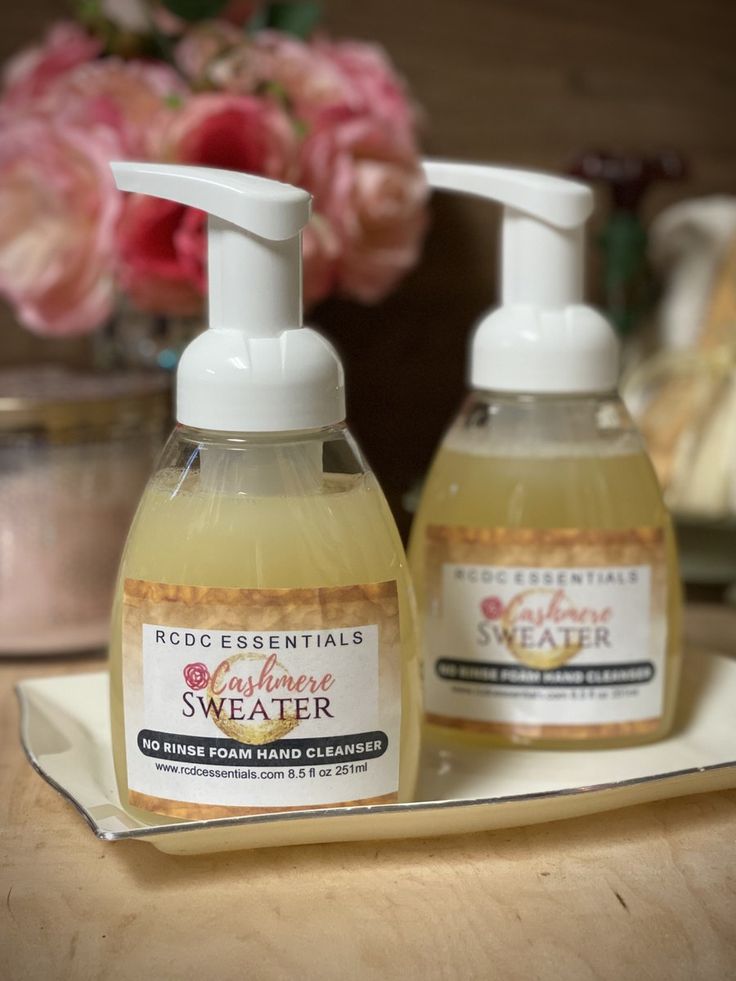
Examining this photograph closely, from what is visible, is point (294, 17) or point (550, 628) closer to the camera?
point (550, 628)

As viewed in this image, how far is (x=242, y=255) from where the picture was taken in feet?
1.19

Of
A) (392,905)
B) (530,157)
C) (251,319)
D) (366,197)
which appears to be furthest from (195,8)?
(392,905)

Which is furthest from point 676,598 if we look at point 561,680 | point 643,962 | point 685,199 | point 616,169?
point 685,199

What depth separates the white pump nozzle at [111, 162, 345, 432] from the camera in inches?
14.1

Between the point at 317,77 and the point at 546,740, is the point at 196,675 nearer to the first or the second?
the point at 546,740

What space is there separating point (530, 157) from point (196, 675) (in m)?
0.53

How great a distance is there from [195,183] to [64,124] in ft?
0.91

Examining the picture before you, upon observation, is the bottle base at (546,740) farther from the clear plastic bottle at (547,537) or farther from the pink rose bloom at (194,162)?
the pink rose bloom at (194,162)

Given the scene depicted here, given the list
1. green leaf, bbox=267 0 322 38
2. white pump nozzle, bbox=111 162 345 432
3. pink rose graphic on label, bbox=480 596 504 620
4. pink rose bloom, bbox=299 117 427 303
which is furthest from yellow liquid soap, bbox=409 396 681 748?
green leaf, bbox=267 0 322 38

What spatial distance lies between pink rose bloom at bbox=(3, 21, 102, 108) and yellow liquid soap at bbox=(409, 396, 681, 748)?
324mm

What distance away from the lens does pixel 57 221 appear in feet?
2.02

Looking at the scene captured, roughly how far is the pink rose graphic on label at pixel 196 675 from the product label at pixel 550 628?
0.38ft

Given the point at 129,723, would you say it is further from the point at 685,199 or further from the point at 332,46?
the point at 685,199

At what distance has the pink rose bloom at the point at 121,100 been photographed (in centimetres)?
61
